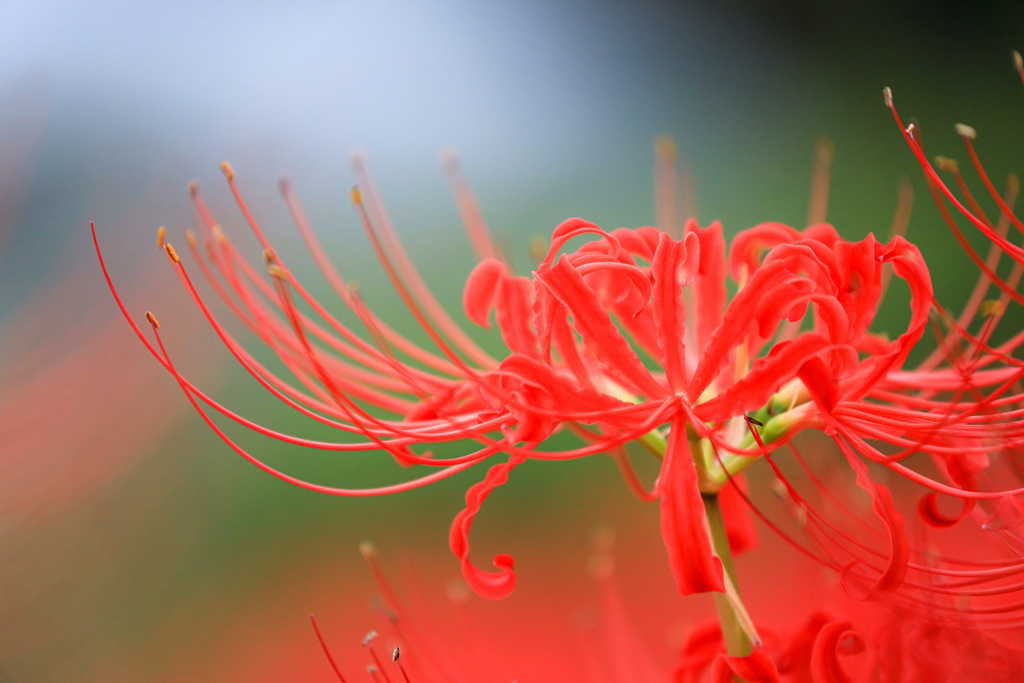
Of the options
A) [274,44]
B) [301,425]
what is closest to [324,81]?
[274,44]

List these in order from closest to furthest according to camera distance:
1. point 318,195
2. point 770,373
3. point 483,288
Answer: point 770,373, point 483,288, point 318,195

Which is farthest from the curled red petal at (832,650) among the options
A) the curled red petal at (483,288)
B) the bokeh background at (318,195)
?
the bokeh background at (318,195)

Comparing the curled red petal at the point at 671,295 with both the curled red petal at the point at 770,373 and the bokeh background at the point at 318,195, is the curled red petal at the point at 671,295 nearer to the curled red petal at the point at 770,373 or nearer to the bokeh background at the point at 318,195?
the curled red petal at the point at 770,373

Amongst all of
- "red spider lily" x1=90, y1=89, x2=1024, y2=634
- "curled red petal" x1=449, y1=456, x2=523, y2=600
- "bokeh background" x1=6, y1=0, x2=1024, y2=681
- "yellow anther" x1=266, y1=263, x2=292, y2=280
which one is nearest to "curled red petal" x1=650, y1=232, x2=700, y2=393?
"red spider lily" x1=90, y1=89, x2=1024, y2=634

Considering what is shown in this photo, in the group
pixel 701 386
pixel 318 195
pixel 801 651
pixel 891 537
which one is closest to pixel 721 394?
pixel 701 386

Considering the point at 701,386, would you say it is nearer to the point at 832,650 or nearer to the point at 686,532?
the point at 686,532

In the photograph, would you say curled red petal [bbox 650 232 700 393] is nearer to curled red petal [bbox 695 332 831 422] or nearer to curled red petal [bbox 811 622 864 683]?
curled red petal [bbox 695 332 831 422]
